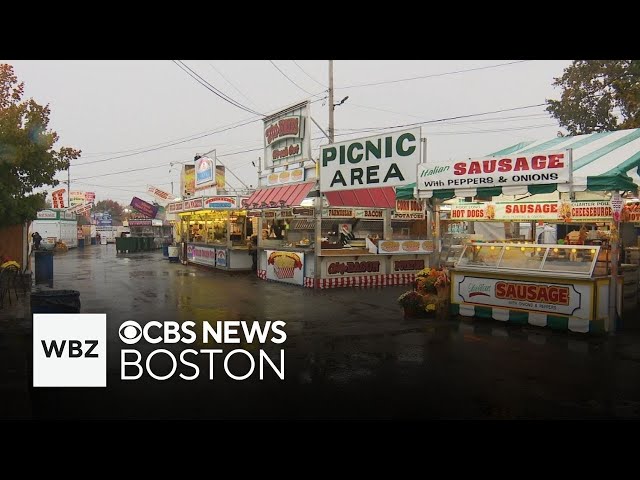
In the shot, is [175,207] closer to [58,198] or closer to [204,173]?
[204,173]

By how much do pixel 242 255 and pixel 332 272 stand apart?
21.6 feet

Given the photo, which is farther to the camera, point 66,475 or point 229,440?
point 229,440

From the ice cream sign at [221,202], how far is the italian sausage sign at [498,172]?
13079 millimetres

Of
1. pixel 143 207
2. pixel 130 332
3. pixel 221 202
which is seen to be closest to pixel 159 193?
pixel 143 207

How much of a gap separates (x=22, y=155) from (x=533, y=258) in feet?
40.1

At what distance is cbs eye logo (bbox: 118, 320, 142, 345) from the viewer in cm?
941

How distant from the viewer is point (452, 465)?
4.39 meters

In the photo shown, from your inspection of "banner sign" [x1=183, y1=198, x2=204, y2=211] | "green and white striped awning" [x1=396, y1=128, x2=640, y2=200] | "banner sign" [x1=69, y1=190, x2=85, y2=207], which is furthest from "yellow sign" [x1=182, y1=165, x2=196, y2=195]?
"banner sign" [x1=69, y1=190, x2=85, y2=207]

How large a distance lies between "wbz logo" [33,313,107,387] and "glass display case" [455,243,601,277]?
7.15 m

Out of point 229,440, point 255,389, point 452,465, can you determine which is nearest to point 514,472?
point 452,465

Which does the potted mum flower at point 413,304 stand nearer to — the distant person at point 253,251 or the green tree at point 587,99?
the distant person at point 253,251

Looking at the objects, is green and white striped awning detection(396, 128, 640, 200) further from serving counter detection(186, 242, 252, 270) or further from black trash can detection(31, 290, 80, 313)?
serving counter detection(186, 242, 252, 270)

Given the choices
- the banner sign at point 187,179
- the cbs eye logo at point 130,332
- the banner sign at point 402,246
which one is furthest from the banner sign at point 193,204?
the cbs eye logo at point 130,332
